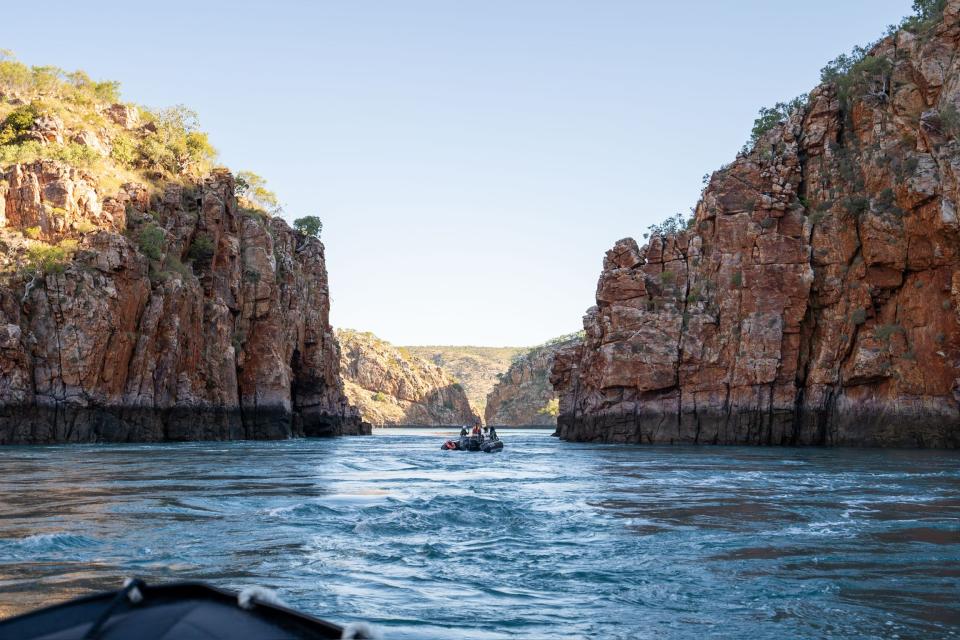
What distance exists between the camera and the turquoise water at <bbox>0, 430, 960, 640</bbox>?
10641 millimetres

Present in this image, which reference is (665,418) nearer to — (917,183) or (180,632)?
(917,183)

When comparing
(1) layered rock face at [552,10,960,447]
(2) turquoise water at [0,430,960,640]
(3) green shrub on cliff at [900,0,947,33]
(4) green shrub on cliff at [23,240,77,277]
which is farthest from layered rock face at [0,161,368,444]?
(3) green shrub on cliff at [900,0,947,33]

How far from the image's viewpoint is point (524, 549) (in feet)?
51.6

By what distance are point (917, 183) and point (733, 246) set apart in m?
18.0

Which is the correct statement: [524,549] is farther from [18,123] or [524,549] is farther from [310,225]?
[310,225]

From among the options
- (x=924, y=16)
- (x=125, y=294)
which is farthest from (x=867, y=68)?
(x=125, y=294)

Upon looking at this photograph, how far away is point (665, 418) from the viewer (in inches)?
2768

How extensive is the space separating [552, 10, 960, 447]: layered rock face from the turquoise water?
96.0 ft

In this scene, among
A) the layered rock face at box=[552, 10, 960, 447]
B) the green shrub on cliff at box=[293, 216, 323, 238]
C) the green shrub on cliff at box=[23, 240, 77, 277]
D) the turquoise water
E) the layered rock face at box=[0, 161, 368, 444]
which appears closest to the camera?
the turquoise water

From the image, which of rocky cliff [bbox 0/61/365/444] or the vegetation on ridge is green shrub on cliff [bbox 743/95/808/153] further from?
rocky cliff [bbox 0/61/365/444]

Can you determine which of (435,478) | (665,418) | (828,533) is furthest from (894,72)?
(828,533)

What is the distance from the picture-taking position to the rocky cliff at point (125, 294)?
52.4m

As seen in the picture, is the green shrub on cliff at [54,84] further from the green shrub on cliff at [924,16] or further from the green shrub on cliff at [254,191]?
the green shrub on cliff at [924,16]

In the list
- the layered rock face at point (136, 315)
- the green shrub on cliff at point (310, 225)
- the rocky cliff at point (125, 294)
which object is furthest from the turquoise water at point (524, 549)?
the green shrub on cliff at point (310, 225)
